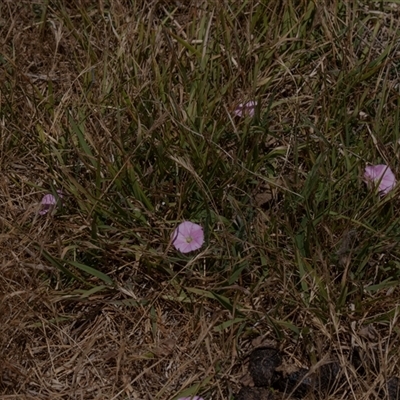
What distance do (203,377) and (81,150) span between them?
727 millimetres

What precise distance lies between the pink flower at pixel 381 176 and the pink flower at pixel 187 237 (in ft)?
1.53

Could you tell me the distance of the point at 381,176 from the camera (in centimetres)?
234

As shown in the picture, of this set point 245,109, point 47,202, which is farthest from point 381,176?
point 47,202

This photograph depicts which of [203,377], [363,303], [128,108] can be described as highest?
[128,108]

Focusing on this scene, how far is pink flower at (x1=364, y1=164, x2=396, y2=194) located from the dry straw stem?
0.03m

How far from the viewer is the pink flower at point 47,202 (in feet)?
8.01

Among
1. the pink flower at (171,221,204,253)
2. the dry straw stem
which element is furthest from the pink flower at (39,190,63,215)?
the pink flower at (171,221,204,253)

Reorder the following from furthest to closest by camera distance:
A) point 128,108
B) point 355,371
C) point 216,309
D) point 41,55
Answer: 1. point 41,55
2. point 128,108
3. point 216,309
4. point 355,371

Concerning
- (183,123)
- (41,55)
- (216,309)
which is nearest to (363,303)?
(216,309)

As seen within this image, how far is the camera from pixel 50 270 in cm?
236

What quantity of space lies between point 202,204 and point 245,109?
1.00 feet

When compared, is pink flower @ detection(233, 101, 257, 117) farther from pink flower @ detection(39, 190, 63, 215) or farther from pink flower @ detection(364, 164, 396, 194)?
pink flower @ detection(39, 190, 63, 215)

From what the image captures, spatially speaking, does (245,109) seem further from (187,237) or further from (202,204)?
(187,237)

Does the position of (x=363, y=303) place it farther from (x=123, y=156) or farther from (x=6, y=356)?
(x=6, y=356)
